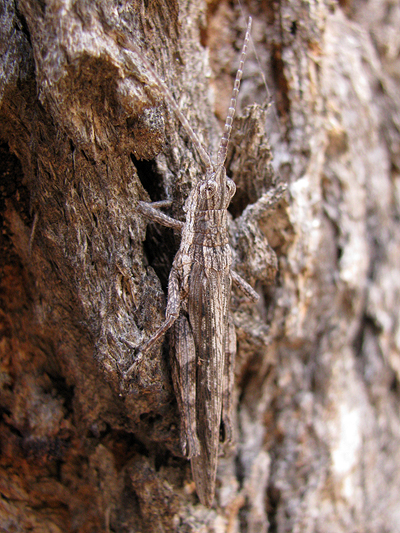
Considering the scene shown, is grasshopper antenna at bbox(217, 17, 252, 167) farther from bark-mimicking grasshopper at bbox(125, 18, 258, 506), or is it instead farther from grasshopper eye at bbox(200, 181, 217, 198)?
grasshopper eye at bbox(200, 181, 217, 198)

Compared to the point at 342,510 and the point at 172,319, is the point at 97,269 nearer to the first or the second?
the point at 172,319

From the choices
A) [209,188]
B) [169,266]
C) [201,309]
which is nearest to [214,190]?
[209,188]

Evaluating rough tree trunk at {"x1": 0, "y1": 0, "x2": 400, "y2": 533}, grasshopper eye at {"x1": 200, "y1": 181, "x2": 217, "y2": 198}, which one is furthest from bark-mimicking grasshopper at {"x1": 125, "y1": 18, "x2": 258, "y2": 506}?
rough tree trunk at {"x1": 0, "y1": 0, "x2": 400, "y2": 533}

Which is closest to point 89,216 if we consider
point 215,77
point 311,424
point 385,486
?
point 215,77

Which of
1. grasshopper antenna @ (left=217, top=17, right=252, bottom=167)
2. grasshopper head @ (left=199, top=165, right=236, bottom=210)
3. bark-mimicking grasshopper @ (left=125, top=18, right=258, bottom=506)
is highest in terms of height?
grasshopper antenna @ (left=217, top=17, right=252, bottom=167)

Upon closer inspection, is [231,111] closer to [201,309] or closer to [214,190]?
[214,190]

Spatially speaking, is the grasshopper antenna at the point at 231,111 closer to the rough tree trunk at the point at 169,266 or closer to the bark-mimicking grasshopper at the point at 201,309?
the bark-mimicking grasshopper at the point at 201,309
